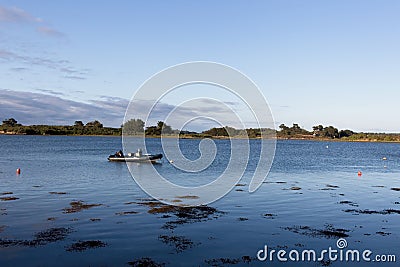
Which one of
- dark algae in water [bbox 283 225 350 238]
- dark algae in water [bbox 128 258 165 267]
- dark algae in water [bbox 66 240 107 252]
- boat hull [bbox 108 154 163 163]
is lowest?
dark algae in water [bbox 128 258 165 267]

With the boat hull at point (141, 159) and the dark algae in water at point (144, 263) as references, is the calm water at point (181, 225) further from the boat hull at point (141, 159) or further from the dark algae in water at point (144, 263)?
the boat hull at point (141, 159)

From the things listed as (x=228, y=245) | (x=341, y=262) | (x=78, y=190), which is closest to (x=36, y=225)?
(x=228, y=245)

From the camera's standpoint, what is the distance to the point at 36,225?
65.1 feet

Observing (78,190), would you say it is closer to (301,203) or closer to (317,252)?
(301,203)

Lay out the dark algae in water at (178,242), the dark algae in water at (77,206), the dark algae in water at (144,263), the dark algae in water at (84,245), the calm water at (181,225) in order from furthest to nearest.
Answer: the dark algae in water at (77,206) < the dark algae in water at (178,242) < the dark algae in water at (84,245) < the calm water at (181,225) < the dark algae in water at (144,263)

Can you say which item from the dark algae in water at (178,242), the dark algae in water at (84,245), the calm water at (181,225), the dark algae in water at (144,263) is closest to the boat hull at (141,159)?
the calm water at (181,225)

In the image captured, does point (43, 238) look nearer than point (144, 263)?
No

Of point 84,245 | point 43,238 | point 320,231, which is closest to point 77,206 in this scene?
point 43,238

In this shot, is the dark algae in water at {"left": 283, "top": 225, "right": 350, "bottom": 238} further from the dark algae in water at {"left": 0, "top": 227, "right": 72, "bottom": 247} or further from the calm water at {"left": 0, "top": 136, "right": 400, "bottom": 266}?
the dark algae in water at {"left": 0, "top": 227, "right": 72, "bottom": 247}

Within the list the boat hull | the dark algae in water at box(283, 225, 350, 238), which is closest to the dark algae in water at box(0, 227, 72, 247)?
the dark algae in water at box(283, 225, 350, 238)

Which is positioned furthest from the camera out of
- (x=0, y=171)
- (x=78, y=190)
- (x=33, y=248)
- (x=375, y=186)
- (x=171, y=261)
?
(x=0, y=171)

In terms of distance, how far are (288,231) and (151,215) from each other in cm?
793

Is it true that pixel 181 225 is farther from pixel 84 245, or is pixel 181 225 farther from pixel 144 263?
pixel 144 263

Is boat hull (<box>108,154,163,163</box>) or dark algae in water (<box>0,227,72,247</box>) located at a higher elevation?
boat hull (<box>108,154,163,163</box>)
